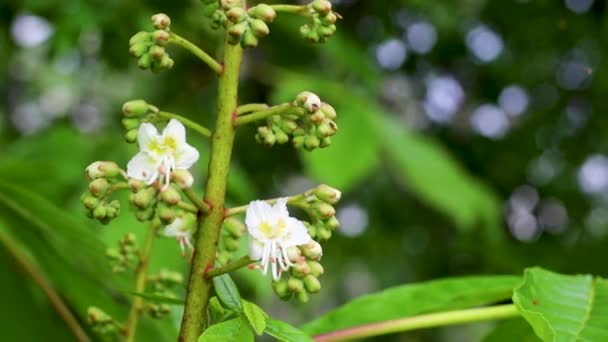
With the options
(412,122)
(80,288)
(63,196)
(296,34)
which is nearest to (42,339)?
(80,288)

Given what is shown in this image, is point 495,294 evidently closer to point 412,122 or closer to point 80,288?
point 80,288

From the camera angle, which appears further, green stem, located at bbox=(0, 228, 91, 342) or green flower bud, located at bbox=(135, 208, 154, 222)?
green stem, located at bbox=(0, 228, 91, 342)

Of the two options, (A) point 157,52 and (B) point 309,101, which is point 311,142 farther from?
(A) point 157,52

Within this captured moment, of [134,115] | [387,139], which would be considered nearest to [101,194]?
[134,115]

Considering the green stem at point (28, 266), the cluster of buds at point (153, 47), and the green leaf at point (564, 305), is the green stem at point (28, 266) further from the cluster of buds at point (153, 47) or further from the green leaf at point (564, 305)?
the green leaf at point (564, 305)

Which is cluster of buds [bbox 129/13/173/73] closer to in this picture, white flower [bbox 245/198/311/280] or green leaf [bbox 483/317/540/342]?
white flower [bbox 245/198/311/280]

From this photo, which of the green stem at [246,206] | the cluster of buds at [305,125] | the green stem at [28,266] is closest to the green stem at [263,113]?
the cluster of buds at [305,125]

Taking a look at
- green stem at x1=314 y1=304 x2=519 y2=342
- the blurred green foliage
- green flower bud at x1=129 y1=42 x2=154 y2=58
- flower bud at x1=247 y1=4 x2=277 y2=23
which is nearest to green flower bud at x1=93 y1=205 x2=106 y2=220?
green flower bud at x1=129 y1=42 x2=154 y2=58
